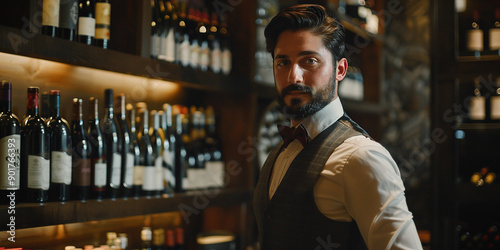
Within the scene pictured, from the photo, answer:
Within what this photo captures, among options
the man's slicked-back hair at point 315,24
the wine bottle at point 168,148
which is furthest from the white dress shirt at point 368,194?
the wine bottle at point 168,148

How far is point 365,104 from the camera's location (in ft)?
11.3

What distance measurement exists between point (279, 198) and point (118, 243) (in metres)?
0.99

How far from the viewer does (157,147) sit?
7.63 ft

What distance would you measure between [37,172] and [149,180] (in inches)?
21.5

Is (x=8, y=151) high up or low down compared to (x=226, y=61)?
down

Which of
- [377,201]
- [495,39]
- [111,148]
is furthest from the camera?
[495,39]

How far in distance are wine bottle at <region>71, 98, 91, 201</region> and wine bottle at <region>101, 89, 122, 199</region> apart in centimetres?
10

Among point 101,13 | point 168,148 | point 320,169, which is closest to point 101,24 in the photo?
point 101,13

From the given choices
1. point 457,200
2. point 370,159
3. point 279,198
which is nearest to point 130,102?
point 279,198

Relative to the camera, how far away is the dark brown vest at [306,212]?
1173 millimetres

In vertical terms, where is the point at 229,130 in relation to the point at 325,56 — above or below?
below

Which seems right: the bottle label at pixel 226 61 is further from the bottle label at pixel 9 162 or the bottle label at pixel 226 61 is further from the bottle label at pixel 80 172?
the bottle label at pixel 9 162

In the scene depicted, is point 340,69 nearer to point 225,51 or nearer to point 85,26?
point 85,26

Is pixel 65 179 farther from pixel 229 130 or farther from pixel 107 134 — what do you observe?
pixel 229 130
